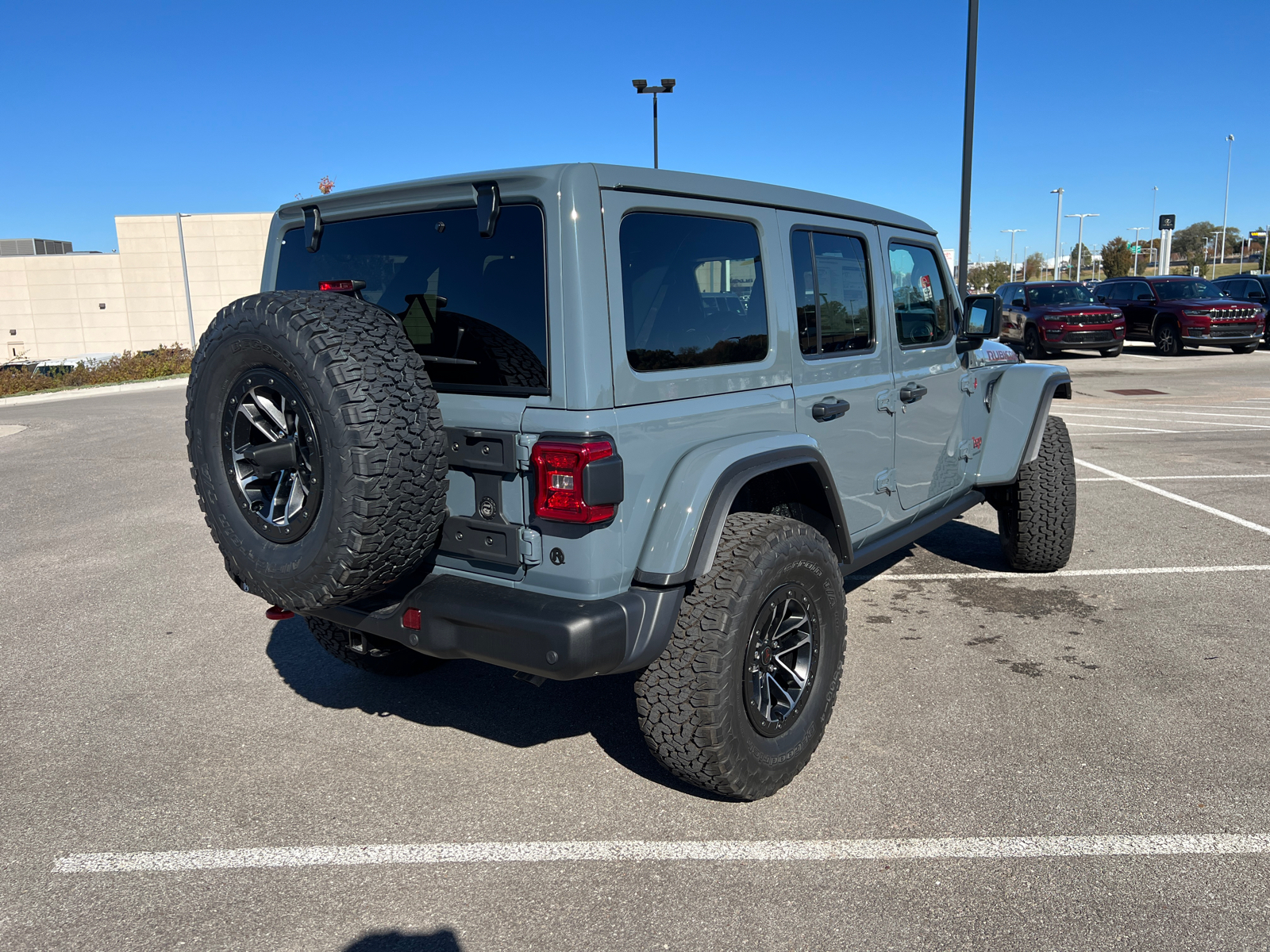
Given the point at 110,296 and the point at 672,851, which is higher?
the point at 110,296

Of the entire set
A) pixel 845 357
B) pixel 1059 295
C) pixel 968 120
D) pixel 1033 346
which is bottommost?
pixel 1033 346

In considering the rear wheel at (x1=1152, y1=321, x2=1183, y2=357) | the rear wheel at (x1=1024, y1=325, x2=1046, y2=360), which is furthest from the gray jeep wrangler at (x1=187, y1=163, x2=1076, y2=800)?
the rear wheel at (x1=1152, y1=321, x2=1183, y2=357)

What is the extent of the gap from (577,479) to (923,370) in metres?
2.44

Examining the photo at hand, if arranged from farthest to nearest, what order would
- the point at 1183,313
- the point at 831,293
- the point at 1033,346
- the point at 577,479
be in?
the point at 1033,346, the point at 1183,313, the point at 831,293, the point at 577,479

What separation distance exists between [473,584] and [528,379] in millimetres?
683

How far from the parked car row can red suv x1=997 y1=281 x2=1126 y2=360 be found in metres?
0.02

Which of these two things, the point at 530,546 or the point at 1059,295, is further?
the point at 1059,295

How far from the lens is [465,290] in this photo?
3.02m

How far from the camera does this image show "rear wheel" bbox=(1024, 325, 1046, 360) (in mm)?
21000

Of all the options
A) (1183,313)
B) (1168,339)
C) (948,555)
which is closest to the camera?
(948,555)

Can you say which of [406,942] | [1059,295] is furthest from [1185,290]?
[406,942]

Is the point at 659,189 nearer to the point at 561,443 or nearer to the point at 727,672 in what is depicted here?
the point at 561,443

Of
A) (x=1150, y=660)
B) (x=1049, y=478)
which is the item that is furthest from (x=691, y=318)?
(x=1049, y=478)

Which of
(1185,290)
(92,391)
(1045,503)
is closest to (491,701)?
(1045,503)
